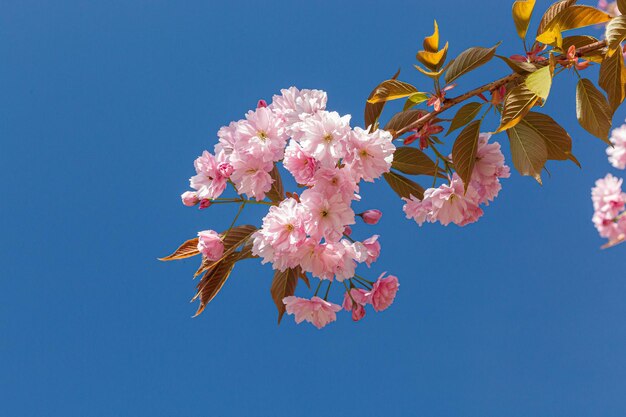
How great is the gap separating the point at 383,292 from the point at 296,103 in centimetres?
63

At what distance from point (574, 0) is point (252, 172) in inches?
34.0

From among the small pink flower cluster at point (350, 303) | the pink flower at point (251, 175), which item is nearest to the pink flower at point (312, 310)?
the small pink flower cluster at point (350, 303)

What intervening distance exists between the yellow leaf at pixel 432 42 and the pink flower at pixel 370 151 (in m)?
0.24

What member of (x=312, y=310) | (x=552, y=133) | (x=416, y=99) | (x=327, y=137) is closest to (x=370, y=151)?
(x=327, y=137)

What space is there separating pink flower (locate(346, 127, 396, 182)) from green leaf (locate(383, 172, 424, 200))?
0.32 meters

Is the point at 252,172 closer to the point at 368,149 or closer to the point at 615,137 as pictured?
the point at 368,149

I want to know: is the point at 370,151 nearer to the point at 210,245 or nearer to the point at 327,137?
the point at 327,137

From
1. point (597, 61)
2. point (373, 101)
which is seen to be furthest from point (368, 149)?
point (597, 61)

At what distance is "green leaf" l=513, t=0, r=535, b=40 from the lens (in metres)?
1.19

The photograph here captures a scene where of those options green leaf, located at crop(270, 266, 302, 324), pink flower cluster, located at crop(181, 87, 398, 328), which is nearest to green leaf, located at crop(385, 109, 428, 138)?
pink flower cluster, located at crop(181, 87, 398, 328)

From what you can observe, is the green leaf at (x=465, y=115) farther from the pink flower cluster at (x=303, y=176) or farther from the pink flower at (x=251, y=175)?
the pink flower at (x=251, y=175)

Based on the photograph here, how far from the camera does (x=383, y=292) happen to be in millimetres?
1573

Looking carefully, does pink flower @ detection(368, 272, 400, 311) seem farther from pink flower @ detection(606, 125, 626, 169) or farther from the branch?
pink flower @ detection(606, 125, 626, 169)

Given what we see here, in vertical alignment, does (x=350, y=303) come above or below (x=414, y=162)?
below
